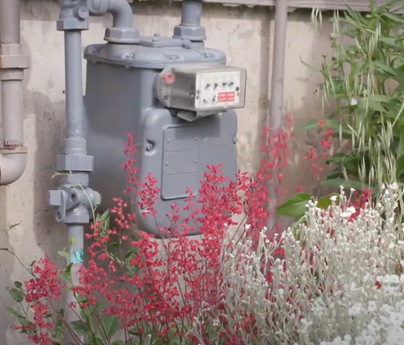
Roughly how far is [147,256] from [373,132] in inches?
47.4

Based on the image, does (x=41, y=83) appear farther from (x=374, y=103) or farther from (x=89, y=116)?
(x=374, y=103)

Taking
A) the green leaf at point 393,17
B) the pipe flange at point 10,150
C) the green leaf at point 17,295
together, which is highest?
the green leaf at point 393,17

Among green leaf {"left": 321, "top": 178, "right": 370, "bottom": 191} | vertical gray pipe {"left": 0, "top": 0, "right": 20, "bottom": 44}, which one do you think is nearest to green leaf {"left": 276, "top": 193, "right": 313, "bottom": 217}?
green leaf {"left": 321, "top": 178, "right": 370, "bottom": 191}

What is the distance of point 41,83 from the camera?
9.91ft

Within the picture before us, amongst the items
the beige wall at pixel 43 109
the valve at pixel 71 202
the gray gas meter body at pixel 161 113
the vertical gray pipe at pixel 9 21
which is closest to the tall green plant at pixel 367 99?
the beige wall at pixel 43 109

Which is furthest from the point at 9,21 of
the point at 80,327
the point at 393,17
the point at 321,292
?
the point at 393,17

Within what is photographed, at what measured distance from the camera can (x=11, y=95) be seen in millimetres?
2848

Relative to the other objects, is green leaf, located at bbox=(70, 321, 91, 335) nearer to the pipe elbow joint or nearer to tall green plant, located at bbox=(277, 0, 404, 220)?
the pipe elbow joint

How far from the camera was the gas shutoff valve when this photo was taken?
276cm

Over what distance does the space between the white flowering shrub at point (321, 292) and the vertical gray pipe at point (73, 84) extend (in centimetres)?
63

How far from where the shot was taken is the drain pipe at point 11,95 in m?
2.81

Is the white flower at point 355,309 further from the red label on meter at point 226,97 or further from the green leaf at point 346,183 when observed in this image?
the green leaf at point 346,183

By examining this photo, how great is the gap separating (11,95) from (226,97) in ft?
2.25

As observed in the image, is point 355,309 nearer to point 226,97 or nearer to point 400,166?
point 226,97
